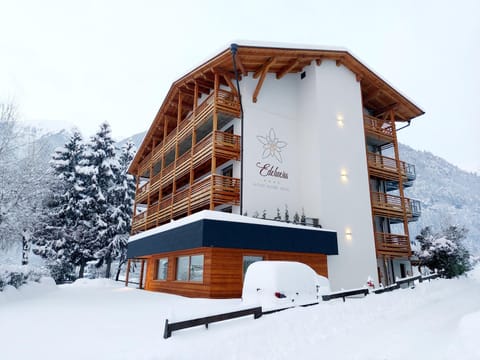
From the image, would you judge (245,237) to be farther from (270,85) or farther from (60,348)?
(270,85)

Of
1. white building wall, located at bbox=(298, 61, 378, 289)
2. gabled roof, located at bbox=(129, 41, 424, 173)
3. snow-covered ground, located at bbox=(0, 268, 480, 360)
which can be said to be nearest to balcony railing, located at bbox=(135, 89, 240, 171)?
gabled roof, located at bbox=(129, 41, 424, 173)

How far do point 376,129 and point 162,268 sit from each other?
17055 millimetres

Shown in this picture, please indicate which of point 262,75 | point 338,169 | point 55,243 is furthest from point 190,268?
point 55,243

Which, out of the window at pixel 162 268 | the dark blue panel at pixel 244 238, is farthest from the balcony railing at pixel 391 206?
the window at pixel 162 268

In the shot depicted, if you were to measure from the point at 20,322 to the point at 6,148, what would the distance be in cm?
1358

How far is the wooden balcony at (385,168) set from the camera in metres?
21.2

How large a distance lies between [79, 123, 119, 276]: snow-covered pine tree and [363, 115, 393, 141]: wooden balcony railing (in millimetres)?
25664

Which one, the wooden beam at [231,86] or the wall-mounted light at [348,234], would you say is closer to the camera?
the wall-mounted light at [348,234]

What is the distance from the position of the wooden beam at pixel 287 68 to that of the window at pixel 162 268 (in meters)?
13.3

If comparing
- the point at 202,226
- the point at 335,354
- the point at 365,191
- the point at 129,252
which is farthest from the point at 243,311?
the point at 129,252

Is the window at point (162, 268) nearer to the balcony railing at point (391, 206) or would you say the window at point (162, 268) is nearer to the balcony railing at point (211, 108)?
the balcony railing at point (211, 108)

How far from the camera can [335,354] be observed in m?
5.78

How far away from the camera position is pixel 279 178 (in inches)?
712

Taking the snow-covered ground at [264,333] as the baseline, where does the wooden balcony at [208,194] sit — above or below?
above
